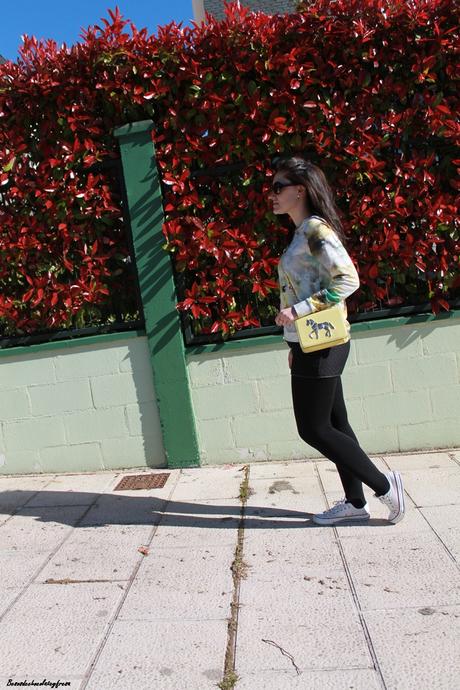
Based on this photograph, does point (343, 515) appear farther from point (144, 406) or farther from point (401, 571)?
point (144, 406)

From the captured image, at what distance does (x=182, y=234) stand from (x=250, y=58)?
3.99 ft

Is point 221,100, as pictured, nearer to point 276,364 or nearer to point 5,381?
point 276,364

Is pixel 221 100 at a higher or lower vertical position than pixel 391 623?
higher

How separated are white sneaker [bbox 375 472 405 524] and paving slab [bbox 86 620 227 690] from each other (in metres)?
1.16

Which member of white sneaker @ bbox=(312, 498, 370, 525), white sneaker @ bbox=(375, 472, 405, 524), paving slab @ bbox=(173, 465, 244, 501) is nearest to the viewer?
white sneaker @ bbox=(375, 472, 405, 524)

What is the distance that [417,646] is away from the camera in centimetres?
222

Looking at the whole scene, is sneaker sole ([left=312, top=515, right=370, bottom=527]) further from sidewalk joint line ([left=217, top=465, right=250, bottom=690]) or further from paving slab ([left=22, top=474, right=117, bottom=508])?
paving slab ([left=22, top=474, right=117, bottom=508])

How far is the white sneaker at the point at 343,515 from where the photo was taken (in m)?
3.33

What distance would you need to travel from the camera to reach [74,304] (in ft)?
14.4

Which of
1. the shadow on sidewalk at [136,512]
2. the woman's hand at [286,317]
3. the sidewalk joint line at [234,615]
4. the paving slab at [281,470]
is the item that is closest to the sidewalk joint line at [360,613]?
the shadow on sidewalk at [136,512]

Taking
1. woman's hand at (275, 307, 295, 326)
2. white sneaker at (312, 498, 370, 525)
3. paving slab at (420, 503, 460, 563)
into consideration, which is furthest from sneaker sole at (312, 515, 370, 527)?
woman's hand at (275, 307, 295, 326)

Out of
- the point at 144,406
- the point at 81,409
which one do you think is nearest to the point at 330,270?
the point at 144,406

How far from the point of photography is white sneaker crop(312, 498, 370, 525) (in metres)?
3.33

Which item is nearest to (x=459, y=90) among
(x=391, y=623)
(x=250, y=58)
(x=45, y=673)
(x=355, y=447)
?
(x=250, y=58)
